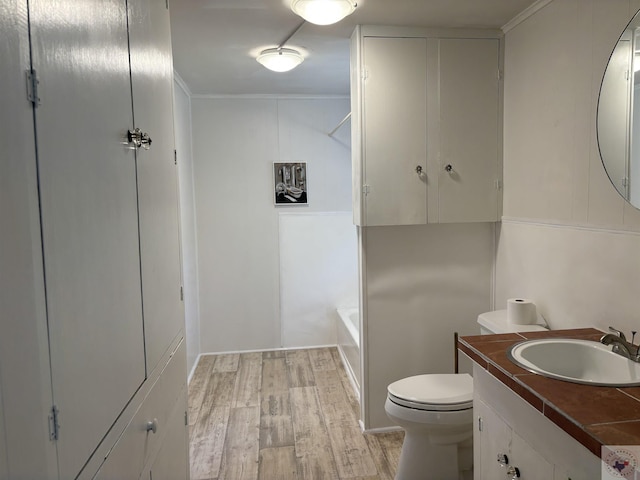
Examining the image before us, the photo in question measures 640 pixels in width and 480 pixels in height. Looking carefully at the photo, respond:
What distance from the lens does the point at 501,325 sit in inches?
84.9

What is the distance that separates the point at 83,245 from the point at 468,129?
7.00 feet

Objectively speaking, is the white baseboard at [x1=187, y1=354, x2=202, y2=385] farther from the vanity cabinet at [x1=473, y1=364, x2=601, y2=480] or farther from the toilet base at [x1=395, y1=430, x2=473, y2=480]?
the vanity cabinet at [x1=473, y1=364, x2=601, y2=480]

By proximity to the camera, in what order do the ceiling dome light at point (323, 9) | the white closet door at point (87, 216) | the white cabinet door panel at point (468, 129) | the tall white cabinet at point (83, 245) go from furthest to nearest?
the white cabinet door panel at point (468, 129)
the ceiling dome light at point (323, 9)
the white closet door at point (87, 216)
the tall white cabinet at point (83, 245)

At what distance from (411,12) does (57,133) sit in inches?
74.6

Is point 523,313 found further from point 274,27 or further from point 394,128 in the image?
point 274,27

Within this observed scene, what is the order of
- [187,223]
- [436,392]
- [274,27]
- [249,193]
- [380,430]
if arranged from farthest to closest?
[249,193], [187,223], [380,430], [274,27], [436,392]

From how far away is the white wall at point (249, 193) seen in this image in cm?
392

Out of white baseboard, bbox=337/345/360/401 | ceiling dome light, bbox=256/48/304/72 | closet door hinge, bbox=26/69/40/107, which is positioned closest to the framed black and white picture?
ceiling dome light, bbox=256/48/304/72

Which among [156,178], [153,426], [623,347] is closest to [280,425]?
[153,426]

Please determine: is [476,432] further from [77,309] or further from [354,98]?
[354,98]

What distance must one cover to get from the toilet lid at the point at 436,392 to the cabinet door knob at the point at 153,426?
1.07m

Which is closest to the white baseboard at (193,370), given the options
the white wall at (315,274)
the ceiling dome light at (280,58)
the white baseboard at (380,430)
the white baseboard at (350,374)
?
the white wall at (315,274)

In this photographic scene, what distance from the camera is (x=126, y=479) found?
121 centimetres

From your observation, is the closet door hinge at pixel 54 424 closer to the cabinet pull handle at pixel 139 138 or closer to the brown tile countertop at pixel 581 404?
the cabinet pull handle at pixel 139 138
